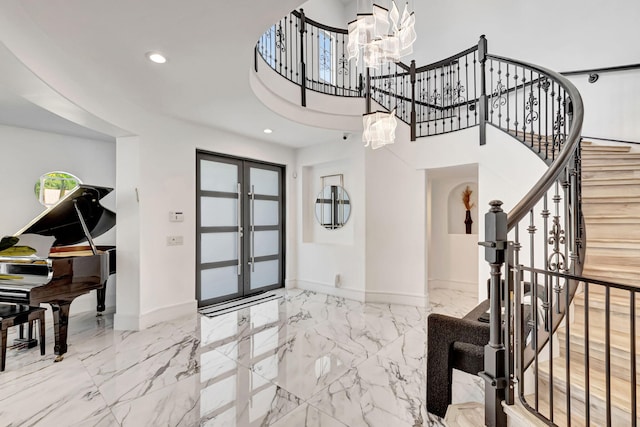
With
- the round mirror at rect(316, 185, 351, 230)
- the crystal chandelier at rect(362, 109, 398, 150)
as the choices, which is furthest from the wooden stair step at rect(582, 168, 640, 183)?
the round mirror at rect(316, 185, 351, 230)

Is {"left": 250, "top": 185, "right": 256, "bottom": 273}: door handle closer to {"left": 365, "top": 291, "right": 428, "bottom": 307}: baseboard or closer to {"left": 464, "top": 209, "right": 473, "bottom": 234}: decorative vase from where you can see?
{"left": 365, "top": 291, "right": 428, "bottom": 307}: baseboard

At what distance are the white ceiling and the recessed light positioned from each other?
0.05 metres

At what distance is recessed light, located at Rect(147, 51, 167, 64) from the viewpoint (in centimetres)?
240

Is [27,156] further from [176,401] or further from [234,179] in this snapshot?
[176,401]

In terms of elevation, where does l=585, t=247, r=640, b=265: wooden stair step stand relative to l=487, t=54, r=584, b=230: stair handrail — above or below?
below

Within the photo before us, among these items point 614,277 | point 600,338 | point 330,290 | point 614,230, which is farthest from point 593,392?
point 330,290

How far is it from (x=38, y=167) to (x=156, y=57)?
284 centimetres

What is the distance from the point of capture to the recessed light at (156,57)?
2396 mm

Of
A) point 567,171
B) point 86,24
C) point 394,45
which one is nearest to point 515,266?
point 567,171

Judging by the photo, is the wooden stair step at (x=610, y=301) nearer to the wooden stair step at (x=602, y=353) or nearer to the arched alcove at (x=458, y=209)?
the wooden stair step at (x=602, y=353)

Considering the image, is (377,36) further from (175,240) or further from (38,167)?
(38,167)

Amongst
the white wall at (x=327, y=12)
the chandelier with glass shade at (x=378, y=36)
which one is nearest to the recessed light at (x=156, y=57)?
the chandelier with glass shade at (x=378, y=36)

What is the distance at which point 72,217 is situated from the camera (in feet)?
10.7

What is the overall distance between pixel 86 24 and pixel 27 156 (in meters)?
2.85
